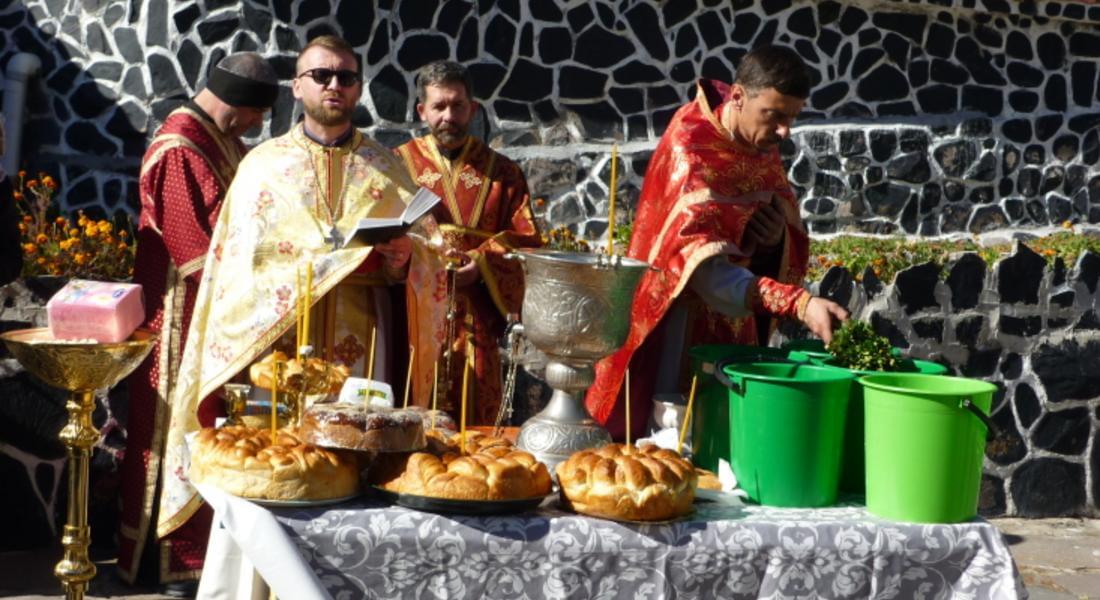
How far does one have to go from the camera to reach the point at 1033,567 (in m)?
6.97

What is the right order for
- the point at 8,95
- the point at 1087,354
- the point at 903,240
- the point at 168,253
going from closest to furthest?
the point at 168,253 < the point at 1087,354 < the point at 8,95 < the point at 903,240

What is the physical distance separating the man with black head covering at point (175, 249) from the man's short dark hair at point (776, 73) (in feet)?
6.54

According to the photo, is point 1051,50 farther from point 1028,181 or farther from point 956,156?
point 956,156

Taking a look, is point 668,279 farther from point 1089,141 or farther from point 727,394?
point 1089,141

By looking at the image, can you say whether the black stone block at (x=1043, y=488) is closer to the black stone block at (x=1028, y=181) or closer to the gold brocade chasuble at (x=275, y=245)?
the gold brocade chasuble at (x=275, y=245)

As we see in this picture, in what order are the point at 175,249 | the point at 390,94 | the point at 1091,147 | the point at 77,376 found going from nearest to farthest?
the point at 77,376 → the point at 175,249 → the point at 390,94 → the point at 1091,147

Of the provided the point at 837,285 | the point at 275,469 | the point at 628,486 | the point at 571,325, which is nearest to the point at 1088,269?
the point at 837,285

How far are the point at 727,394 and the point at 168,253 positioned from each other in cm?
269

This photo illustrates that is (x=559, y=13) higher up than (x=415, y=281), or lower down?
higher up

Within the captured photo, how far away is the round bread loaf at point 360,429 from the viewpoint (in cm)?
346

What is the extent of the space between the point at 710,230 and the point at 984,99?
1040cm

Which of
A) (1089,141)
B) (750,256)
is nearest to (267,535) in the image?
(750,256)

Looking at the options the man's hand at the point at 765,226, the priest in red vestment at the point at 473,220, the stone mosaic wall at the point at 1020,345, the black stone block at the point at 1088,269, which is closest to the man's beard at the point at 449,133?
the priest in red vestment at the point at 473,220

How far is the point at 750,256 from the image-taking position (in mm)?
4961
